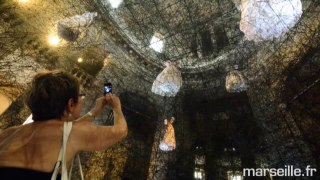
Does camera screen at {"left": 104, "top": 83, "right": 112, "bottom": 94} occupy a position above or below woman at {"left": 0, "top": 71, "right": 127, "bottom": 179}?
above

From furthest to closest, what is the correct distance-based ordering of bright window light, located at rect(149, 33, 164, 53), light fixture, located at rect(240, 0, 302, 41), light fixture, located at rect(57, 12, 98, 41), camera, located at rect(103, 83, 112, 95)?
bright window light, located at rect(149, 33, 164, 53) < light fixture, located at rect(57, 12, 98, 41) < light fixture, located at rect(240, 0, 302, 41) < camera, located at rect(103, 83, 112, 95)

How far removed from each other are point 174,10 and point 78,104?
5.90 meters

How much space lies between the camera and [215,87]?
7.84 metres

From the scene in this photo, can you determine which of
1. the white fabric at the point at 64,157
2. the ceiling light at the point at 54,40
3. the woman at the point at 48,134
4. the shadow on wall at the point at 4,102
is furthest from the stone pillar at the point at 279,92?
the shadow on wall at the point at 4,102

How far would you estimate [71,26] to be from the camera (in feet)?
19.5

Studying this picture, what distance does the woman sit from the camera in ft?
3.74

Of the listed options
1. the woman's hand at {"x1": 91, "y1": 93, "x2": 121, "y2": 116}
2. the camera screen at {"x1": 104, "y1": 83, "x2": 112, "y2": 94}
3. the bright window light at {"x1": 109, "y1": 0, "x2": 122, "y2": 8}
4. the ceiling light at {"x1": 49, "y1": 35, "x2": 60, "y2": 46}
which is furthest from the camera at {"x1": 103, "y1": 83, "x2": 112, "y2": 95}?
the bright window light at {"x1": 109, "y1": 0, "x2": 122, "y2": 8}

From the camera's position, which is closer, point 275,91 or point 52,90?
point 52,90

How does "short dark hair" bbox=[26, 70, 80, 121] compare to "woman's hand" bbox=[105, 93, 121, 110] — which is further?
"woman's hand" bbox=[105, 93, 121, 110]

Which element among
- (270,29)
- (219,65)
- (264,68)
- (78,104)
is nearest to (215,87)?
(219,65)

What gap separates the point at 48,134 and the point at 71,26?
5331 millimetres

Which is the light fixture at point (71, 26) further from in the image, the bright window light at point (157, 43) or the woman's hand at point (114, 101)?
the woman's hand at point (114, 101)

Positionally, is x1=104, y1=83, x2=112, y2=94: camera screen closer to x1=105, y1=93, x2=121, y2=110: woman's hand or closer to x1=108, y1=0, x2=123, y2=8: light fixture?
x1=105, y1=93, x2=121, y2=110: woman's hand

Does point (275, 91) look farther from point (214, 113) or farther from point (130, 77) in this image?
point (130, 77)
